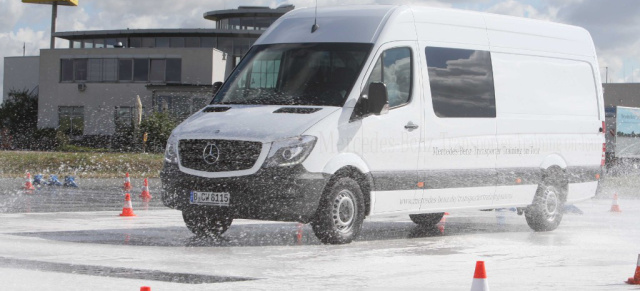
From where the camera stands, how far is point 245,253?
9977 millimetres

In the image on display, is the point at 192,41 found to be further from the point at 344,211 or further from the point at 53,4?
the point at 344,211

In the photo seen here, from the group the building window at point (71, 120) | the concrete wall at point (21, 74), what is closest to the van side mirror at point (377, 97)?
the building window at point (71, 120)

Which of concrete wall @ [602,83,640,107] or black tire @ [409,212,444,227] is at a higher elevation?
concrete wall @ [602,83,640,107]

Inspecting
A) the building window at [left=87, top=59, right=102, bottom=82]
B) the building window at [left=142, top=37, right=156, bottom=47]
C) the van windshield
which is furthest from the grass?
the building window at [left=142, top=37, right=156, bottom=47]

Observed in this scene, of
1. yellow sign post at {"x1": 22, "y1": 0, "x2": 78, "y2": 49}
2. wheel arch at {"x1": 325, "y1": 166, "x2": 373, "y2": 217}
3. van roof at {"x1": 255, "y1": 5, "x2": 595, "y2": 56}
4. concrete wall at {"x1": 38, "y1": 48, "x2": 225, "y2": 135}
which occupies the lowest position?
wheel arch at {"x1": 325, "y1": 166, "x2": 373, "y2": 217}

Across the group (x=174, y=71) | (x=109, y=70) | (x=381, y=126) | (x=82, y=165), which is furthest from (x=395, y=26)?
(x=109, y=70)

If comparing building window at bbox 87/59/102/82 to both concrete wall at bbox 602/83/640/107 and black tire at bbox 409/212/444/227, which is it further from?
black tire at bbox 409/212/444/227

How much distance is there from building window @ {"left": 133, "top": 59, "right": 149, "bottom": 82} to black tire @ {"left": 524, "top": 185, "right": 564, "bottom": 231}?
44911 millimetres

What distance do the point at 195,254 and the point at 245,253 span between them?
0.50m

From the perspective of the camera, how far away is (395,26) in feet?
37.6

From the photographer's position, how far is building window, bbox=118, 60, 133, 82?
56562 millimetres

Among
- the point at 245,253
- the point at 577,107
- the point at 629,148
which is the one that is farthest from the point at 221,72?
the point at 245,253

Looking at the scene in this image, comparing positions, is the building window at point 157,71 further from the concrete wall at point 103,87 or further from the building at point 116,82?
the concrete wall at point 103,87

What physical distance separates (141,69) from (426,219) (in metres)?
44.6
